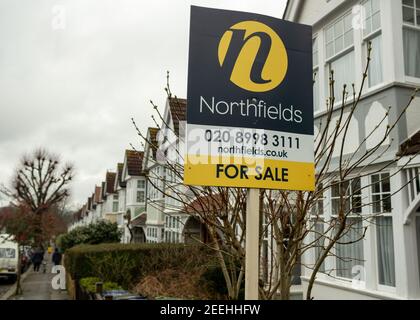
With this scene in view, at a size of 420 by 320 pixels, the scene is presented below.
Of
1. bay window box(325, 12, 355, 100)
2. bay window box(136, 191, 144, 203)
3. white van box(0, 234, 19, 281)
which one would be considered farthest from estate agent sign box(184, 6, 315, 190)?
bay window box(136, 191, 144, 203)

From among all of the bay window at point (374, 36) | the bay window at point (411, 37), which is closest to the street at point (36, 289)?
the bay window at point (374, 36)

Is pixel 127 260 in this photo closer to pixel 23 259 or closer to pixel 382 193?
pixel 382 193

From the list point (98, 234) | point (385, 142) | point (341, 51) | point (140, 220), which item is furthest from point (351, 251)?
point (140, 220)

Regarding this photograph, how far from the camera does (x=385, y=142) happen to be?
6863 mm

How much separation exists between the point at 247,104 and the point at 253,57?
0.35 metres

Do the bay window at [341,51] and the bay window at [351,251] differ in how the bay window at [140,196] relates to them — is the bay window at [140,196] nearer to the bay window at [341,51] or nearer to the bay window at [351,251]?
the bay window at [341,51]

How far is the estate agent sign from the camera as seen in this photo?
252cm

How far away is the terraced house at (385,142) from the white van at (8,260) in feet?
61.3

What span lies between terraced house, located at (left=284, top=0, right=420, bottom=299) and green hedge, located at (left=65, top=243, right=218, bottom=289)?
22.7ft

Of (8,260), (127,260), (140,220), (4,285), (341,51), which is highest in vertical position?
(341,51)

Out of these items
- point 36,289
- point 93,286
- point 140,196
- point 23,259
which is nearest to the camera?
point 93,286

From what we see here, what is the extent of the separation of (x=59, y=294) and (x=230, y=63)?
699 inches

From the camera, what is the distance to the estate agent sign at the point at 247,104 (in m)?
2.52
